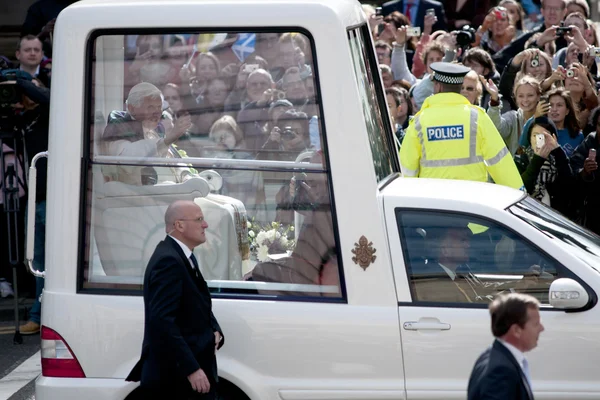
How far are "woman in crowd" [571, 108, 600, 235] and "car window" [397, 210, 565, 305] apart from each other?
3752 mm

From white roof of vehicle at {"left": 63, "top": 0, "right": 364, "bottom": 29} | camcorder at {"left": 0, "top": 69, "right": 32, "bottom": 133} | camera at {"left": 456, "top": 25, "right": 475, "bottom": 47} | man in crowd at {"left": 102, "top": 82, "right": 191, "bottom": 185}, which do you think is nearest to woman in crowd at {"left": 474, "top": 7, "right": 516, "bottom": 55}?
camera at {"left": 456, "top": 25, "right": 475, "bottom": 47}

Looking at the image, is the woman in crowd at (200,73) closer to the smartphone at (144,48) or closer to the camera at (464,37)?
the smartphone at (144,48)

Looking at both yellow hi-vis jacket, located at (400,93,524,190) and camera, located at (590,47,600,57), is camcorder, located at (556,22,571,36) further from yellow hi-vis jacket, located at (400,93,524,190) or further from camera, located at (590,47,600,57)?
yellow hi-vis jacket, located at (400,93,524,190)

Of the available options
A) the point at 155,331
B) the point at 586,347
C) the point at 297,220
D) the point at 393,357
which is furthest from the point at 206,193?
the point at 586,347

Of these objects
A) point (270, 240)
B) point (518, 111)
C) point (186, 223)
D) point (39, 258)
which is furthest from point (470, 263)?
point (39, 258)

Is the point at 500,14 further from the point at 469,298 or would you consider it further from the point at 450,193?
the point at 469,298

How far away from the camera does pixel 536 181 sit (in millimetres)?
8641

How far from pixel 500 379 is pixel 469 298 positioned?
162 centimetres

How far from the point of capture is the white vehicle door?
198 inches

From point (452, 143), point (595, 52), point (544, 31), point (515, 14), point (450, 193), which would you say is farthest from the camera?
point (515, 14)

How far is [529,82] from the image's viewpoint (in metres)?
9.27

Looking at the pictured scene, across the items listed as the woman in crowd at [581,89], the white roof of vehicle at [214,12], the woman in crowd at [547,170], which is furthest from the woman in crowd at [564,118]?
the white roof of vehicle at [214,12]

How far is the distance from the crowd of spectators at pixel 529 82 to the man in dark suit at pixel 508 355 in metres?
5.08

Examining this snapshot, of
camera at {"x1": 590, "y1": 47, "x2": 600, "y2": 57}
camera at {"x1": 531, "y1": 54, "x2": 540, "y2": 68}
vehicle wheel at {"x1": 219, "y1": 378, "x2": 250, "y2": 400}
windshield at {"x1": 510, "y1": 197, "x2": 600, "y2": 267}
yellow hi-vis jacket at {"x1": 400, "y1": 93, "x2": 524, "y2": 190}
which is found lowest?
vehicle wheel at {"x1": 219, "y1": 378, "x2": 250, "y2": 400}
